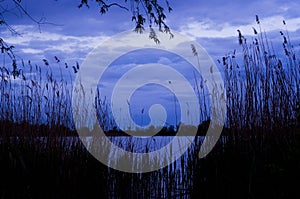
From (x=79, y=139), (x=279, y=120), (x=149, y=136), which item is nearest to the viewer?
(x=279, y=120)

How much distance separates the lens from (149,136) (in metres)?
3.87

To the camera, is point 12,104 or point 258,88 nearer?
point 258,88

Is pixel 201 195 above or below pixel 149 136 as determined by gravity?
below

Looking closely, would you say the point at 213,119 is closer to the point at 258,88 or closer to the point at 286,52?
the point at 258,88

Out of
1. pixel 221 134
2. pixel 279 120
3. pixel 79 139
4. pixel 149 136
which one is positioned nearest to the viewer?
pixel 279 120

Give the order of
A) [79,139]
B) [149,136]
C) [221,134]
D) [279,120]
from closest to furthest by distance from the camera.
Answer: [279,120] → [221,134] → [79,139] → [149,136]

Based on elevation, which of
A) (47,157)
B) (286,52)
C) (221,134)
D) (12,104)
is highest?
(286,52)

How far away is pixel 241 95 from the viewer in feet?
10.3

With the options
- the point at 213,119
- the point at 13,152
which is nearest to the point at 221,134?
the point at 213,119

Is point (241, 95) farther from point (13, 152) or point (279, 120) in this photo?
point (13, 152)

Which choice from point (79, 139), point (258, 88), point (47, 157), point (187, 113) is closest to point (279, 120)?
point (258, 88)

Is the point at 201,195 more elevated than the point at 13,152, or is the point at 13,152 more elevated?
the point at 13,152

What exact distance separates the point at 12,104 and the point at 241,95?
7.20 feet

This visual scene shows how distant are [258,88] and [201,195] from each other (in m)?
1.04
